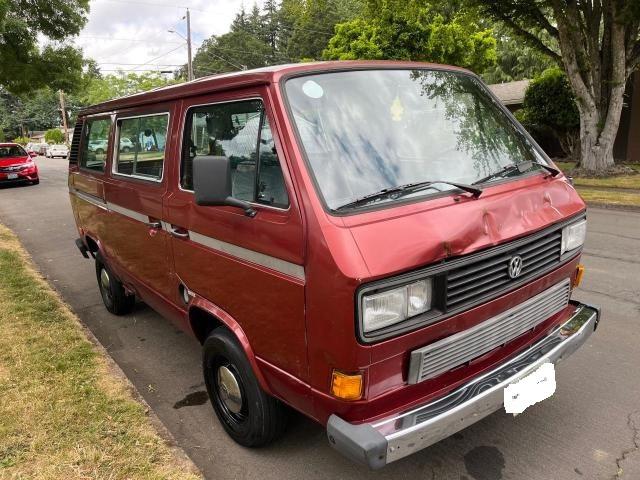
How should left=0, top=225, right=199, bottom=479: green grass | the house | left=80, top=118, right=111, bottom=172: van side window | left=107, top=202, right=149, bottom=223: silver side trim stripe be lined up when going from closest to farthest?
left=0, top=225, right=199, bottom=479: green grass < left=107, top=202, right=149, bottom=223: silver side trim stripe < left=80, top=118, right=111, bottom=172: van side window < the house

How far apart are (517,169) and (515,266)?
72cm

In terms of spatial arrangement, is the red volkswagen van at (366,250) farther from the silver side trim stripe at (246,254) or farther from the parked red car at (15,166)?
the parked red car at (15,166)

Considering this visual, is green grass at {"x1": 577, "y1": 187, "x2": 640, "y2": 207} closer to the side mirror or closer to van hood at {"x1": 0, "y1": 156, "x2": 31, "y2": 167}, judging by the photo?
the side mirror

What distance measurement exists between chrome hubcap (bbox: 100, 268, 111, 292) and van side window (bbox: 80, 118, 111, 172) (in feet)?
3.54

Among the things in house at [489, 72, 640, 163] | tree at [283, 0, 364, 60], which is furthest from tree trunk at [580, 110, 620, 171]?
tree at [283, 0, 364, 60]

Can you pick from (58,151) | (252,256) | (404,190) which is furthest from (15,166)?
(58,151)

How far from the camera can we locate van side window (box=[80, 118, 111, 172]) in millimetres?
4613

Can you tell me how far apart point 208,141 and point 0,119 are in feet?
336

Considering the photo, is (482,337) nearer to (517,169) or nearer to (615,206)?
(517,169)

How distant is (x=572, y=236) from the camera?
294cm

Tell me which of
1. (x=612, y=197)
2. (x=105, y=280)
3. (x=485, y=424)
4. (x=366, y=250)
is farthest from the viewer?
(x=612, y=197)

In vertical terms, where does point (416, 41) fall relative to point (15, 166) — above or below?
above

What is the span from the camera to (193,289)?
10.3 feet

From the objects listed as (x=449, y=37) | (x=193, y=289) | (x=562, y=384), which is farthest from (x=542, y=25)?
(x=193, y=289)
